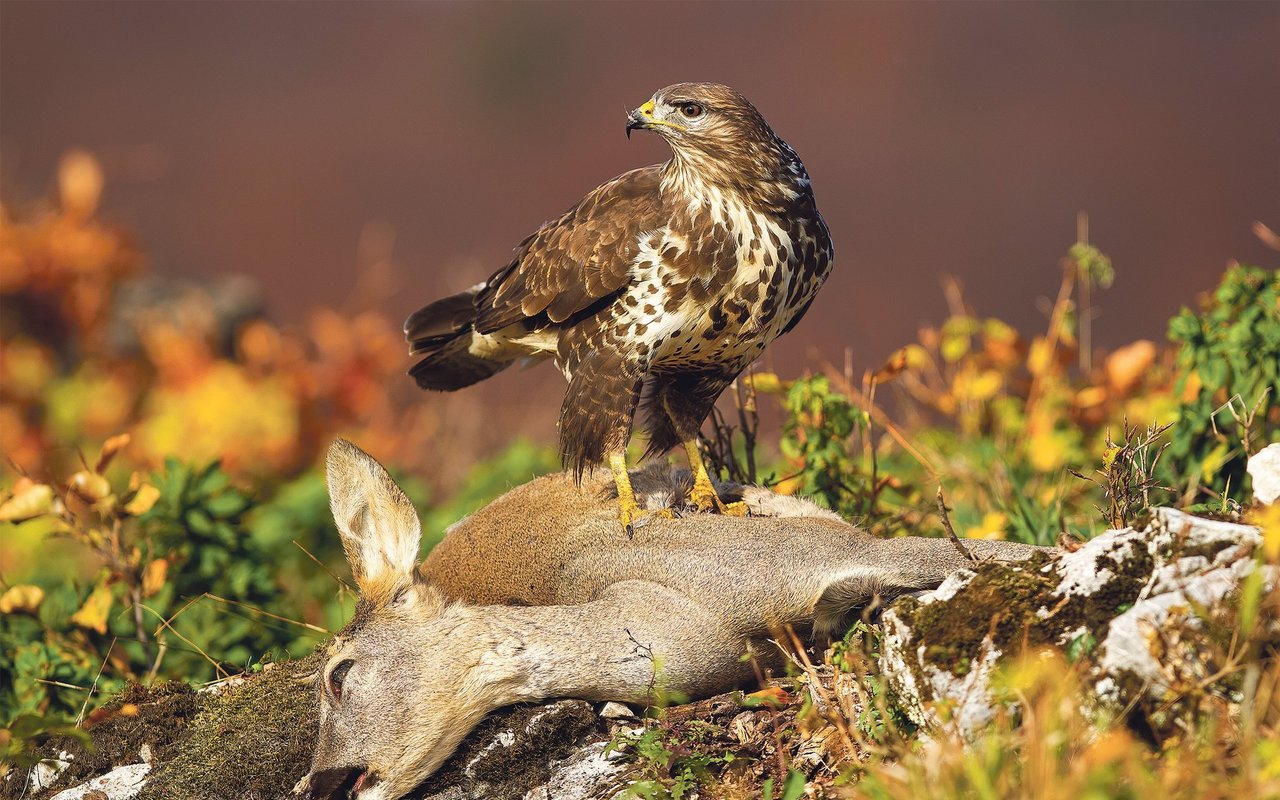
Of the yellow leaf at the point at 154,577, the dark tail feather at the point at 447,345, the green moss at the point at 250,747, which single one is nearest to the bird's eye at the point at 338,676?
the green moss at the point at 250,747

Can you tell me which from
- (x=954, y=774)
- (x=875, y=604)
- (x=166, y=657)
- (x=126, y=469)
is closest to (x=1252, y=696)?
(x=954, y=774)

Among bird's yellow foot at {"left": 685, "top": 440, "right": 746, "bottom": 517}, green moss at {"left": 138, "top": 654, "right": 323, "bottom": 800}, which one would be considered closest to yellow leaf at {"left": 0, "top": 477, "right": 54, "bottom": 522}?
green moss at {"left": 138, "top": 654, "right": 323, "bottom": 800}

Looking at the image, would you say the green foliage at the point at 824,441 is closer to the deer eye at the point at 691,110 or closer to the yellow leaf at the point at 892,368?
the yellow leaf at the point at 892,368

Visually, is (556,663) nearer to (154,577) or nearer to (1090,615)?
(1090,615)

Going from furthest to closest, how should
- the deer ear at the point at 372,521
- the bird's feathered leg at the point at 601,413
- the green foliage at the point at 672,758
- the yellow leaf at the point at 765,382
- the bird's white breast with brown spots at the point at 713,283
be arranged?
the yellow leaf at the point at 765,382
the bird's feathered leg at the point at 601,413
the bird's white breast with brown spots at the point at 713,283
the deer ear at the point at 372,521
the green foliage at the point at 672,758

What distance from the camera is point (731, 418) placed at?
11742mm

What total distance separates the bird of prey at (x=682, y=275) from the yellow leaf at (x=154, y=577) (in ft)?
6.05

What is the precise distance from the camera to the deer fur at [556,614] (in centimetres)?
359

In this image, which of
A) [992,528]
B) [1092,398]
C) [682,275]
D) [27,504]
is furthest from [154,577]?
[1092,398]

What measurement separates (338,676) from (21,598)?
2230 mm

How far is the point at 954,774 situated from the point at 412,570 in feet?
6.25

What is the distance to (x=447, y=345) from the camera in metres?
5.68

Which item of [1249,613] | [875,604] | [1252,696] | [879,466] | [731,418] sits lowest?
[731,418]

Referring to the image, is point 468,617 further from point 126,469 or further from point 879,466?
point 126,469
